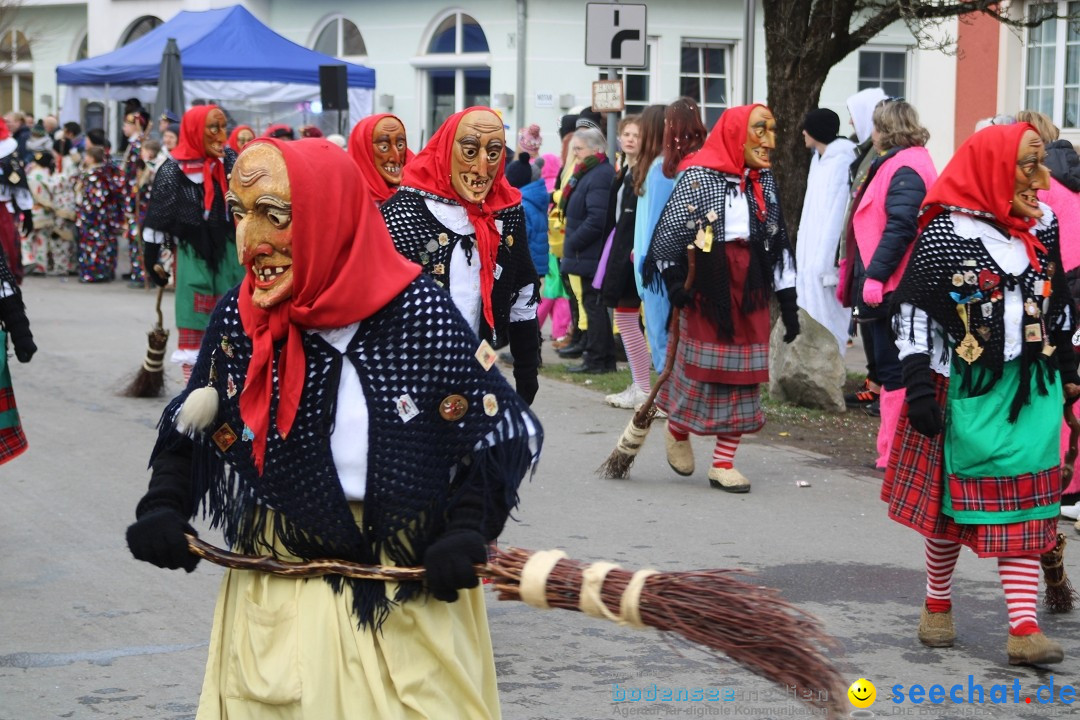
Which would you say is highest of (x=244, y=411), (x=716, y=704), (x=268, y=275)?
(x=268, y=275)

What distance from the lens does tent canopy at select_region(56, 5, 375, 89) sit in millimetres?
22875

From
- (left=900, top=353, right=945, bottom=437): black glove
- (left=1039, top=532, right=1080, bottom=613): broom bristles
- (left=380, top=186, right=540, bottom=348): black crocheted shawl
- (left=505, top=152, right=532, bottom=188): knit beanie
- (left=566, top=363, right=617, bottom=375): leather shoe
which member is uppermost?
(left=505, top=152, right=532, bottom=188): knit beanie

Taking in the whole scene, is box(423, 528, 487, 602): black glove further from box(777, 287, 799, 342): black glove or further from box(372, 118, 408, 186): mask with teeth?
box(777, 287, 799, 342): black glove

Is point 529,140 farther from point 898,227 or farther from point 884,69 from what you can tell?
point 884,69

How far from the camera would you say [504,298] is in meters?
6.04

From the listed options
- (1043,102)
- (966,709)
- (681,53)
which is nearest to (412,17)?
(681,53)

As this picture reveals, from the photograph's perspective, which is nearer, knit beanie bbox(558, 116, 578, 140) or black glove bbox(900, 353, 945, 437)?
black glove bbox(900, 353, 945, 437)

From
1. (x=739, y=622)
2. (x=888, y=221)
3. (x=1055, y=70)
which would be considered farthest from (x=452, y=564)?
(x=1055, y=70)

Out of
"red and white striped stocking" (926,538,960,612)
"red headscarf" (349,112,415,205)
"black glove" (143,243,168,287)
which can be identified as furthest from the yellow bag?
"red and white striped stocking" (926,538,960,612)

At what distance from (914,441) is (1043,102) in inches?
591

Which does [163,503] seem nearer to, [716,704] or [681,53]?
[716,704]

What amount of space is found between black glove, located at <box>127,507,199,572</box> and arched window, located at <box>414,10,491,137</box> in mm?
23601

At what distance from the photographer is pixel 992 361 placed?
5.15 meters

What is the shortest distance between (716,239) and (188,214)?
11.9ft
